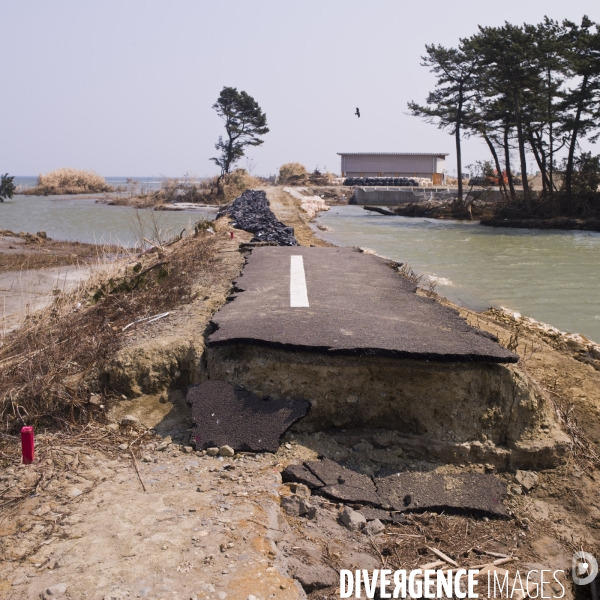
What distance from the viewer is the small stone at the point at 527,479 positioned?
12.8 feet

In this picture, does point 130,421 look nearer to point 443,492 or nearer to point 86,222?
point 443,492

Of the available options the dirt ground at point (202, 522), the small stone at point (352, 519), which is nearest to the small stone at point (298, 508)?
the dirt ground at point (202, 522)

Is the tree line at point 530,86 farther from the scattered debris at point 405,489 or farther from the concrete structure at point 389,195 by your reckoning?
the scattered debris at point 405,489

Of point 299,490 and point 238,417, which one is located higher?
point 238,417

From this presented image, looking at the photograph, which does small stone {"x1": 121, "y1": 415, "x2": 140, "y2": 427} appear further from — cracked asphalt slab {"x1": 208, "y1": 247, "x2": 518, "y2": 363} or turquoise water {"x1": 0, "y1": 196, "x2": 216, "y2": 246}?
turquoise water {"x1": 0, "y1": 196, "x2": 216, "y2": 246}

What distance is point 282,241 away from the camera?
11.2 meters

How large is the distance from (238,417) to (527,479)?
184 cm

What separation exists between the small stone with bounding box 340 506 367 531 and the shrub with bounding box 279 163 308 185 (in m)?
48.7

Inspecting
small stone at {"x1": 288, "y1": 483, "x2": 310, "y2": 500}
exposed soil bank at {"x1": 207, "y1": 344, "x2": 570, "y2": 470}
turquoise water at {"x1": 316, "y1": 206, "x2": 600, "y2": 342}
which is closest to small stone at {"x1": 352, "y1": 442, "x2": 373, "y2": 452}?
exposed soil bank at {"x1": 207, "y1": 344, "x2": 570, "y2": 470}

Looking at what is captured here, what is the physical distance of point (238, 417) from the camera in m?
3.92

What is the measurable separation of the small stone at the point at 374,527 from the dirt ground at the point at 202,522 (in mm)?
44

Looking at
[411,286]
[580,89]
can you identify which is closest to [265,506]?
[411,286]

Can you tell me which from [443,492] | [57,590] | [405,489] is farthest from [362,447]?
[57,590]

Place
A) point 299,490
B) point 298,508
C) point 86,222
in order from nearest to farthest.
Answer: point 298,508 → point 299,490 → point 86,222
